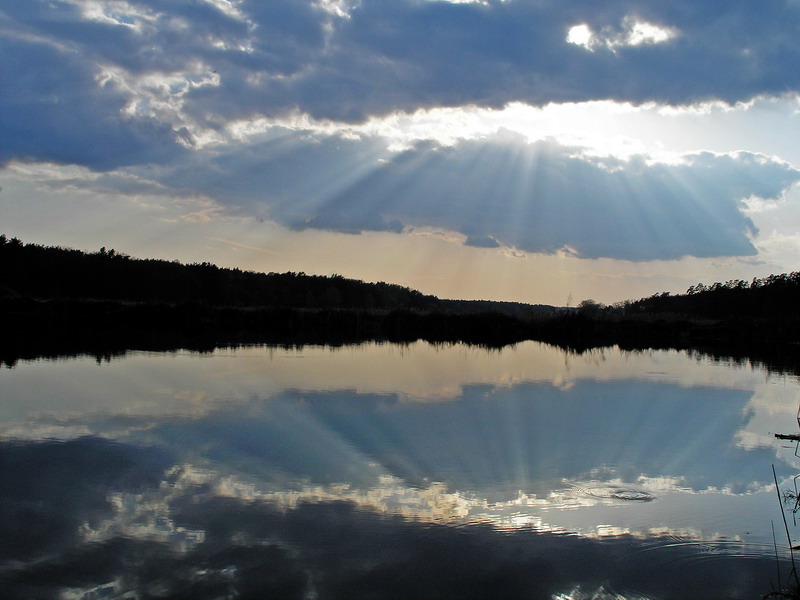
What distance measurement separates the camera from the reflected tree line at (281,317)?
29.4 m

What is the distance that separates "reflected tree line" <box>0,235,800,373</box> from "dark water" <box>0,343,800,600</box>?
9.81 meters

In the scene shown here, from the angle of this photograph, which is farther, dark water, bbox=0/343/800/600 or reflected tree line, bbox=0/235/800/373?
reflected tree line, bbox=0/235/800/373

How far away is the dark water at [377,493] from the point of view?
4.52 m

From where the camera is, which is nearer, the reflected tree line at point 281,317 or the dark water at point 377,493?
the dark water at point 377,493

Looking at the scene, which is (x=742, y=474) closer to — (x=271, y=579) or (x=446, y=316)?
(x=271, y=579)

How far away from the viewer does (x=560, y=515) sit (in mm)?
5957

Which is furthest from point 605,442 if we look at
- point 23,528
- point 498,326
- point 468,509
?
point 498,326

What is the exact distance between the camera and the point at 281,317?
149 ft

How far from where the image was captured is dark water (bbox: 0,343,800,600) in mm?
4516

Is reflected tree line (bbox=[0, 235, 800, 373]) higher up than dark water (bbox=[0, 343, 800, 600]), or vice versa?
reflected tree line (bbox=[0, 235, 800, 373])

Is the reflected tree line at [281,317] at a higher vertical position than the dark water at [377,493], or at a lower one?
higher

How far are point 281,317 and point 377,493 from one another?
39.7 metres

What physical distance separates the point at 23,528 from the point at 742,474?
24.1 ft

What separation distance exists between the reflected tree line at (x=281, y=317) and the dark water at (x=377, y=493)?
32.2ft
